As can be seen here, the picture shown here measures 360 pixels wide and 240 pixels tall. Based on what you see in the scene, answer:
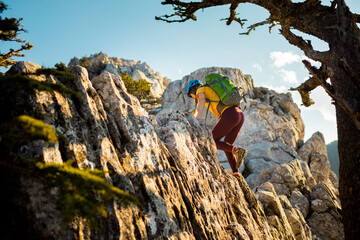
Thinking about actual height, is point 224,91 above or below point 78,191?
above

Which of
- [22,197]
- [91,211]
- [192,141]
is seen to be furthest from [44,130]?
[192,141]

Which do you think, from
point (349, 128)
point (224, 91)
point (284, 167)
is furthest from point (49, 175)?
point (284, 167)

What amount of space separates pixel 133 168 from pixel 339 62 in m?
4.20

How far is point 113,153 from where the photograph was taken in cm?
426

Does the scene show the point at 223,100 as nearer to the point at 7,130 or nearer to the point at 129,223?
the point at 129,223

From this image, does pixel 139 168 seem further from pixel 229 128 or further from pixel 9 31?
pixel 9 31

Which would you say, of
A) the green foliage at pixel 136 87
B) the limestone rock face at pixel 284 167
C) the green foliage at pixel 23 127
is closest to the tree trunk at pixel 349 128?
the green foliage at pixel 23 127

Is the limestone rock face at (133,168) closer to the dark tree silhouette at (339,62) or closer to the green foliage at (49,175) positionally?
the green foliage at (49,175)

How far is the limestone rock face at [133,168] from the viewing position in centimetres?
314

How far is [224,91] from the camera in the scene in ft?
24.5

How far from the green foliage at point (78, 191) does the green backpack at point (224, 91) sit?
5566 mm

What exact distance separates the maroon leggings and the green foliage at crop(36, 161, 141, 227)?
219 inches

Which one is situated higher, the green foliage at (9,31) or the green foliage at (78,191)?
the green foliage at (9,31)

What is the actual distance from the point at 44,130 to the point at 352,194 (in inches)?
206
